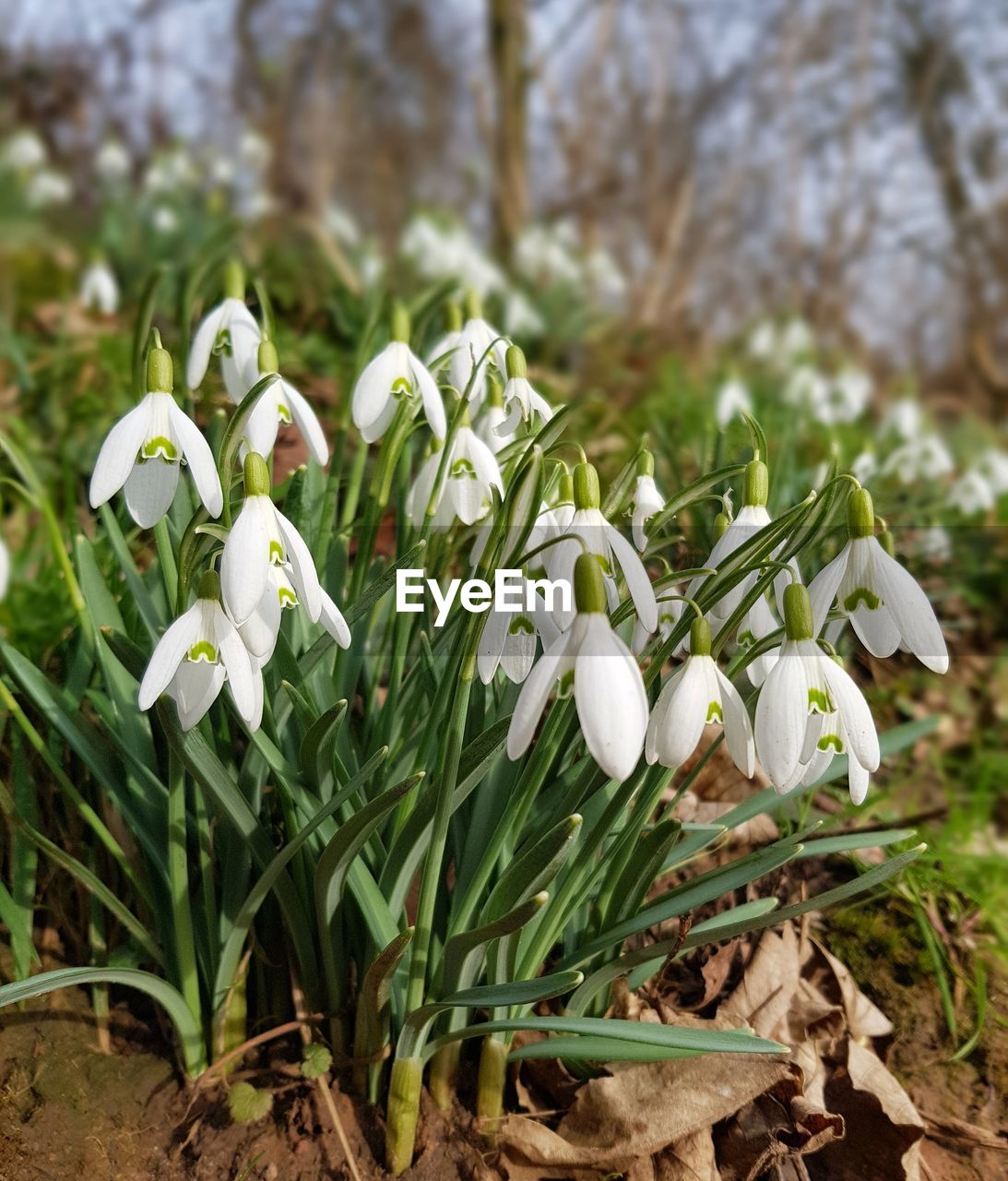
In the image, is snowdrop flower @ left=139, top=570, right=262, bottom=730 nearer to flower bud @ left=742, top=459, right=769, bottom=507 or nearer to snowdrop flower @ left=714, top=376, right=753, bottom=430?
flower bud @ left=742, top=459, right=769, bottom=507

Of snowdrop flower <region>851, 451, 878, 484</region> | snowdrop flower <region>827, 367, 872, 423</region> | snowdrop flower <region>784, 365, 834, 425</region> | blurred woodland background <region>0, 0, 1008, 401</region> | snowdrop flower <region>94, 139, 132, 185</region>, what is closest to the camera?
snowdrop flower <region>851, 451, 878, 484</region>

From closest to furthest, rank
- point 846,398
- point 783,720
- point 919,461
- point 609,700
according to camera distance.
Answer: point 609,700, point 783,720, point 919,461, point 846,398

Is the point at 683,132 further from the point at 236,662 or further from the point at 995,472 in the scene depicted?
the point at 236,662

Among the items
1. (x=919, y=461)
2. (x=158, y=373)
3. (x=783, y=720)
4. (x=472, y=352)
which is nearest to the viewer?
(x=783, y=720)

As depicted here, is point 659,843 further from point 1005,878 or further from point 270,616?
point 1005,878

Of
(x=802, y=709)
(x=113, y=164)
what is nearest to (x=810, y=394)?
(x=802, y=709)

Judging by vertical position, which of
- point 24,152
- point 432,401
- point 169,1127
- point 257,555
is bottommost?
point 169,1127

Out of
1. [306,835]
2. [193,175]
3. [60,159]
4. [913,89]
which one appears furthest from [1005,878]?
[913,89]

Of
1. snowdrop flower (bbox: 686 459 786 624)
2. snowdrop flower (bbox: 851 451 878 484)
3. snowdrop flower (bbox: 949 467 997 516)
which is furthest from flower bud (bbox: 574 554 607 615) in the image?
snowdrop flower (bbox: 949 467 997 516)
